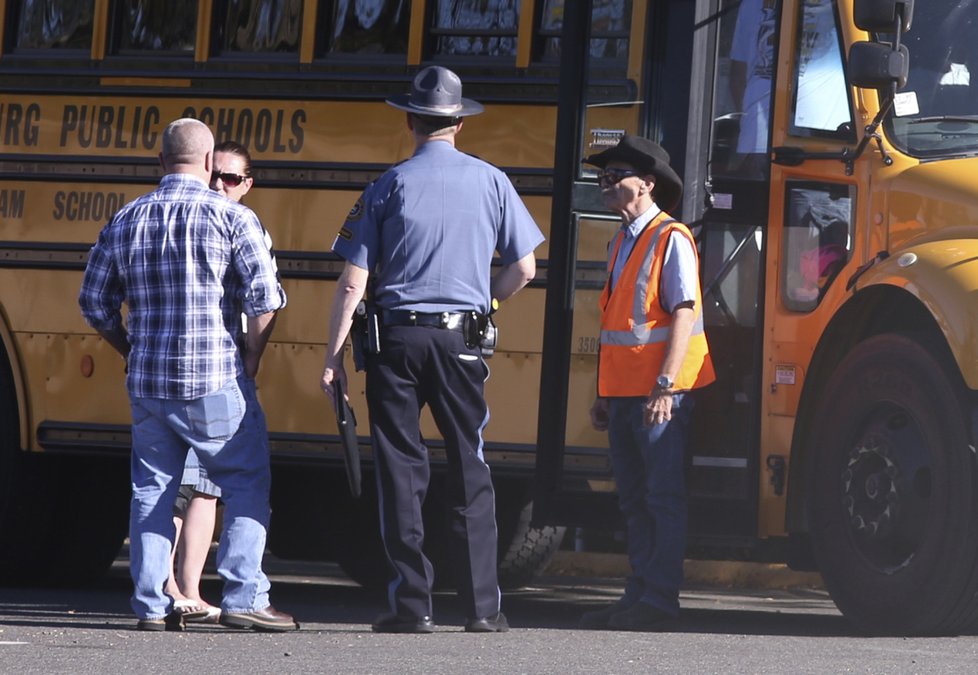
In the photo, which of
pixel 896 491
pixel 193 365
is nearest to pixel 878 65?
pixel 896 491

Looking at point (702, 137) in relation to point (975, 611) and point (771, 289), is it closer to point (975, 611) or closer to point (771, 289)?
point (771, 289)

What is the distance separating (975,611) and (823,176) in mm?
1572

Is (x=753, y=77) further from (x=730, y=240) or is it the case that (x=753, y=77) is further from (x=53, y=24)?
(x=53, y=24)

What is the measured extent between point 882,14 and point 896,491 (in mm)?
1466

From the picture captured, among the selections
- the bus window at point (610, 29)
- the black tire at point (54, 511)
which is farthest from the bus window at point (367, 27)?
the black tire at point (54, 511)

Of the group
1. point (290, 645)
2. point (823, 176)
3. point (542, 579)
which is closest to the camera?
point (290, 645)

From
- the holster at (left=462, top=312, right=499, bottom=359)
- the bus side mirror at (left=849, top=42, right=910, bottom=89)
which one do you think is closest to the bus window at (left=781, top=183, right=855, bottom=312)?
the bus side mirror at (left=849, top=42, right=910, bottom=89)

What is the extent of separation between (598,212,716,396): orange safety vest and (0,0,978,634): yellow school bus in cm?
37

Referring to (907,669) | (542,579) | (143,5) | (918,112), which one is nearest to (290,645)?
(907,669)

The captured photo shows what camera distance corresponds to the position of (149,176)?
834 centimetres

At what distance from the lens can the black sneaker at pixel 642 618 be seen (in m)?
6.96

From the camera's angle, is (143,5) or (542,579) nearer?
(143,5)

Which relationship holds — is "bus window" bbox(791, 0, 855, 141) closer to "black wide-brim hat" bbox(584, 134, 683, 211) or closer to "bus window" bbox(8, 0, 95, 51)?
"black wide-brim hat" bbox(584, 134, 683, 211)

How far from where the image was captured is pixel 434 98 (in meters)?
6.55
